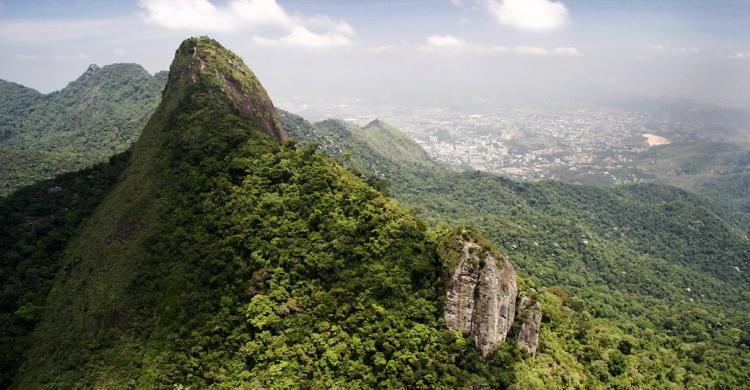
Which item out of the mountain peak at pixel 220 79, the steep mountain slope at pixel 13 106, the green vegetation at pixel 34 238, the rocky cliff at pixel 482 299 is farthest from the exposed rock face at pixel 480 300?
the steep mountain slope at pixel 13 106

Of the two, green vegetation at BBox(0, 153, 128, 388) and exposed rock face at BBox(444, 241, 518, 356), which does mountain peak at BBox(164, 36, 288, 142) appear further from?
exposed rock face at BBox(444, 241, 518, 356)

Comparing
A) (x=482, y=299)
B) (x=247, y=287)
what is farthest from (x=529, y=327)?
(x=247, y=287)

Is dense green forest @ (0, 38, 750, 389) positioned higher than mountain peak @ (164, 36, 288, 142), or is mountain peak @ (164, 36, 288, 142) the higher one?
mountain peak @ (164, 36, 288, 142)

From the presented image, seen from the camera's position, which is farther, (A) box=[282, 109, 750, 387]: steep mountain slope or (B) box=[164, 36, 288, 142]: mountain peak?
(B) box=[164, 36, 288, 142]: mountain peak

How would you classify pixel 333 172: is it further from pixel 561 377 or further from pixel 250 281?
pixel 561 377

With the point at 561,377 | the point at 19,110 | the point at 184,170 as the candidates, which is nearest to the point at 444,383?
the point at 561,377

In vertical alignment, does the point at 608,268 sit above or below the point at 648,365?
below

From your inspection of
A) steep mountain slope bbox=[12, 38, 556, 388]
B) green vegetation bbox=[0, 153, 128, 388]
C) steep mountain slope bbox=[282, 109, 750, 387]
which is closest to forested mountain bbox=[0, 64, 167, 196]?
green vegetation bbox=[0, 153, 128, 388]
